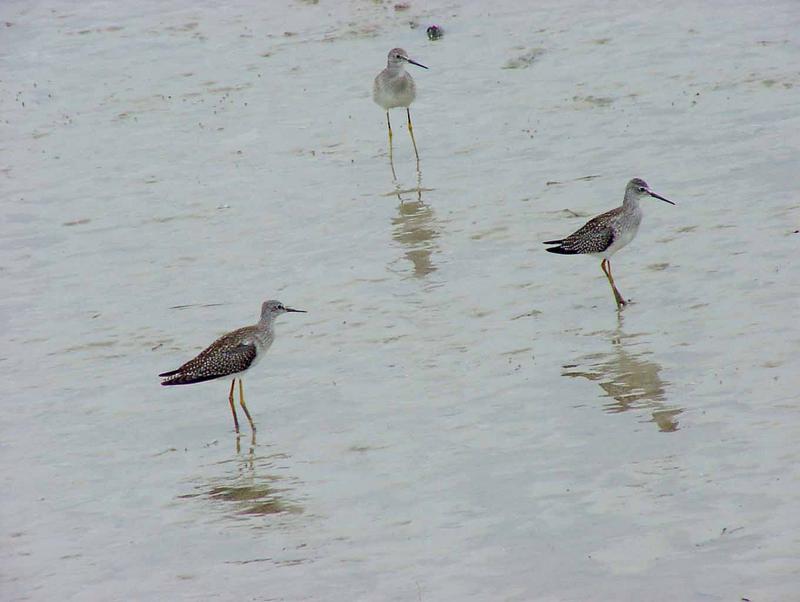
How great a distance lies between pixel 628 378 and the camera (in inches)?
466

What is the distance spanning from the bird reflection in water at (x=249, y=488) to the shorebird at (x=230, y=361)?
64 cm

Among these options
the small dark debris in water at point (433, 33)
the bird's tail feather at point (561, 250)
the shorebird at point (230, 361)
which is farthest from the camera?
the small dark debris in water at point (433, 33)

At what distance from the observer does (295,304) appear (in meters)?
14.9

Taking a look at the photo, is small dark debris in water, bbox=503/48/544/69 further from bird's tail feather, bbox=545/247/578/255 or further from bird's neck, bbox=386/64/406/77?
bird's tail feather, bbox=545/247/578/255

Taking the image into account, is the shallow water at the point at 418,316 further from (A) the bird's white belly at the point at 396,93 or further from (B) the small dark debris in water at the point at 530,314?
(A) the bird's white belly at the point at 396,93

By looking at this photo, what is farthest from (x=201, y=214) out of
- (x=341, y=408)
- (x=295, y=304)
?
(x=341, y=408)

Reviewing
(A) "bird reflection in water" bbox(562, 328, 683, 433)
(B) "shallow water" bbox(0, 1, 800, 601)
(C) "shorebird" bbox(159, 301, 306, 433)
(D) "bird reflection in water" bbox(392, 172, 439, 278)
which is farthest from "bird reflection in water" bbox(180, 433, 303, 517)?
(D) "bird reflection in water" bbox(392, 172, 439, 278)

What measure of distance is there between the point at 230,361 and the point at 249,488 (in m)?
1.72

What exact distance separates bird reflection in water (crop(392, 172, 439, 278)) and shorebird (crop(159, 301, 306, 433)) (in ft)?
10.7

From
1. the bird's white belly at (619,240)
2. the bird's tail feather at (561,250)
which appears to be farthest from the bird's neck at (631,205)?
the bird's tail feather at (561,250)

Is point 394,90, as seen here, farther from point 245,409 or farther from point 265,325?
point 245,409

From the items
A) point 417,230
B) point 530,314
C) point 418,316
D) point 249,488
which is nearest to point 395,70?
point 417,230

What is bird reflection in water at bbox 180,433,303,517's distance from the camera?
1045cm

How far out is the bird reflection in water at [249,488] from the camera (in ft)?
34.3
